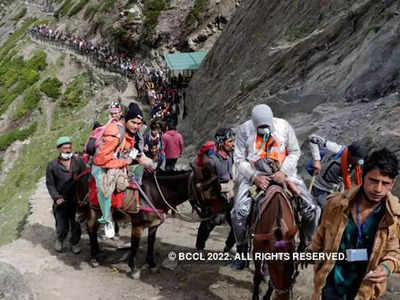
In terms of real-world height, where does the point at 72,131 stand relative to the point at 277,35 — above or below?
below

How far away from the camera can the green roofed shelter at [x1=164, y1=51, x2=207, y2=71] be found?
24.8m

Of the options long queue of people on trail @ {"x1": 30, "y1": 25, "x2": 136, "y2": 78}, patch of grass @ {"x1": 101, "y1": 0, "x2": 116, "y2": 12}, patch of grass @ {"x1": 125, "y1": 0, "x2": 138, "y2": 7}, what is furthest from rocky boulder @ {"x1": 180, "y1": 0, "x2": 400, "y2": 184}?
patch of grass @ {"x1": 101, "y1": 0, "x2": 116, "y2": 12}

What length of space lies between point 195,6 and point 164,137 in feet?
90.2

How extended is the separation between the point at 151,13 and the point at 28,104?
49.1 feet

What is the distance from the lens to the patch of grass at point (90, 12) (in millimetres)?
53278

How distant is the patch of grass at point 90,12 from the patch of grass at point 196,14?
68.1 ft

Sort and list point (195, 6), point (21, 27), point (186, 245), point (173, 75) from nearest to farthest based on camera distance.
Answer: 1. point (186, 245)
2. point (173, 75)
3. point (195, 6)
4. point (21, 27)

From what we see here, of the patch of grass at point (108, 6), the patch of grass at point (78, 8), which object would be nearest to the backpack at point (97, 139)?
the patch of grass at point (108, 6)

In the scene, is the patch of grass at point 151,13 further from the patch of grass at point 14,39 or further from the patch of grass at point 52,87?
the patch of grass at point 14,39

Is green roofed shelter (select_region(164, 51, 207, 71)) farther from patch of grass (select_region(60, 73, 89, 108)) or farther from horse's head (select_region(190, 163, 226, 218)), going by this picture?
horse's head (select_region(190, 163, 226, 218))

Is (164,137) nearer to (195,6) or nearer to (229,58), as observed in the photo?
(229,58)

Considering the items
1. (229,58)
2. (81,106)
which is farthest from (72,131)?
(229,58)

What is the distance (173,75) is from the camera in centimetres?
2623

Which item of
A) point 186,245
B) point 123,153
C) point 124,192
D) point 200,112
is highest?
point 200,112
